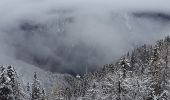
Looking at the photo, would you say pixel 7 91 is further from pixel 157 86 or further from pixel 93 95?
pixel 93 95

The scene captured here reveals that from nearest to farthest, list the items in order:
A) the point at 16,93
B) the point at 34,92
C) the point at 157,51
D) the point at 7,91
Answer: the point at 7,91 → the point at 16,93 → the point at 157,51 → the point at 34,92

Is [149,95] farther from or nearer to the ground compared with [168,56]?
nearer to the ground

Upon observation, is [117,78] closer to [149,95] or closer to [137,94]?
[149,95]

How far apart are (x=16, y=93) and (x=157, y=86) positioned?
50.6 feet

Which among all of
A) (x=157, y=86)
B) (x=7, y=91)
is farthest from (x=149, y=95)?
(x=7, y=91)

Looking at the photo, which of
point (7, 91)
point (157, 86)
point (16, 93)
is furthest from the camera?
point (157, 86)

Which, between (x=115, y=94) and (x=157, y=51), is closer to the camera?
(x=115, y=94)

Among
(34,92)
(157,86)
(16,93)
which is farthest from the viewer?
(34,92)

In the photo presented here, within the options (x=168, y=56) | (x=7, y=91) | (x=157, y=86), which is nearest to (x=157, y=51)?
(x=168, y=56)

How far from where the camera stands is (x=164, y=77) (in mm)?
57281

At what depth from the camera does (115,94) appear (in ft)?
168

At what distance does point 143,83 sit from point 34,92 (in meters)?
17.3

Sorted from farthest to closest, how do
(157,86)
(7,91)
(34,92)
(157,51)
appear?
(34,92) < (157,51) < (157,86) < (7,91)

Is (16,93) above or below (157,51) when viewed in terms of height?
below
